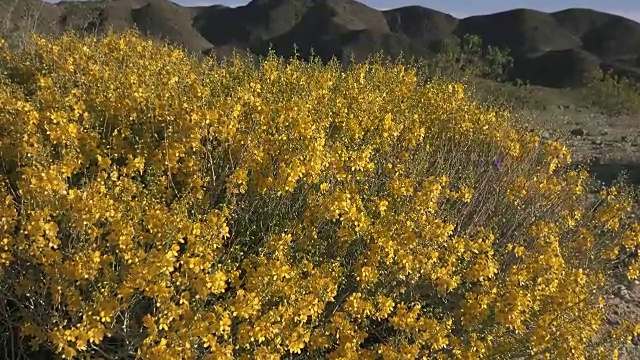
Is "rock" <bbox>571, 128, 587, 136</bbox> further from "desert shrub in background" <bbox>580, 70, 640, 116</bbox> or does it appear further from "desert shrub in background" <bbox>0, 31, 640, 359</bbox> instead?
"desert shrub in background" <bbox>0, 31, 640, 359</bbox>

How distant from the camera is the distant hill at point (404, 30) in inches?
1405

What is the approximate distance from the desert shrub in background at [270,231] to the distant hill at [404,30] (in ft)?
97.9

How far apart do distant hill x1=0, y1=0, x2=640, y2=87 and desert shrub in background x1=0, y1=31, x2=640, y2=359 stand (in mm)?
29849

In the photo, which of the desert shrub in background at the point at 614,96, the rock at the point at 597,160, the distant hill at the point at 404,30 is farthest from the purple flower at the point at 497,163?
the distant hill at the point at 404,30

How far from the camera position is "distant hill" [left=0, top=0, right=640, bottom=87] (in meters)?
35.7

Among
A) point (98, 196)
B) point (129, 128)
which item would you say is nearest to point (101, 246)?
point (98, 196)

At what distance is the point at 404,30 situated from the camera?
4697 centimetres

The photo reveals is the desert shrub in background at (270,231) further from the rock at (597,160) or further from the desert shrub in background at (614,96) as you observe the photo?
the desert shrub in background at (614,96)

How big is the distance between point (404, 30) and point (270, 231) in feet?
147

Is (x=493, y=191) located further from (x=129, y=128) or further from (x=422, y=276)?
(x=129, y=128)

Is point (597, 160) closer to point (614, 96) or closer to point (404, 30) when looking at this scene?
point (614, 96)

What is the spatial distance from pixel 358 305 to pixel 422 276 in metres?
0.43

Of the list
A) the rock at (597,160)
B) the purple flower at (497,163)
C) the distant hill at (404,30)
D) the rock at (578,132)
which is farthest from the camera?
the distant hill at (404,30)

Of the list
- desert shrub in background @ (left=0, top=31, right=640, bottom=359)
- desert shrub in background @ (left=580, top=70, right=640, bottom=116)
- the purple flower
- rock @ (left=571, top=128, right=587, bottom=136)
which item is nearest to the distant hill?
desert shrub in background @ (left=580, top=70, right=640, bottom=116)
